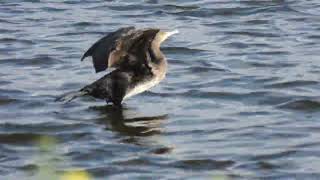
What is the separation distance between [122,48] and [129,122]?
596 millimetres

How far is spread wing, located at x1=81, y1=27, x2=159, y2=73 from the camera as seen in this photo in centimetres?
809

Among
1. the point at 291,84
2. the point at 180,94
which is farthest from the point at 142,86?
the point at 291,84

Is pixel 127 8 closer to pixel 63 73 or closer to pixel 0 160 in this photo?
pixel 63 73

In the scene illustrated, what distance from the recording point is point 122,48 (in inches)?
327

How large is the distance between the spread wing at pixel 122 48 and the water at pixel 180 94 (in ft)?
1.51

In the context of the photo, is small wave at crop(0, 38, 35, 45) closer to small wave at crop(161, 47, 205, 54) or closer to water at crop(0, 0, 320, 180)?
water at crop(0, 0, 320, 180)

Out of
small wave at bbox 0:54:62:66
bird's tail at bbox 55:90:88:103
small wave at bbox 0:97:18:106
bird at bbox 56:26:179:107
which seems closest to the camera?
bird at bbox 56:26:179:107

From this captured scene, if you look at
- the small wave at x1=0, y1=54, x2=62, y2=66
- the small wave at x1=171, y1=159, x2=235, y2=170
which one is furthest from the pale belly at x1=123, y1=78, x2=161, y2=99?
the small wave at x1=0, y1=54, x2=62, y2=66

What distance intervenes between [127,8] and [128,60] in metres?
5.23

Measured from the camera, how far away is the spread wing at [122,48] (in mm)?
8086

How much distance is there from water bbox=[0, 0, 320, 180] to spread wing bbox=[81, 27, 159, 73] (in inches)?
18.2

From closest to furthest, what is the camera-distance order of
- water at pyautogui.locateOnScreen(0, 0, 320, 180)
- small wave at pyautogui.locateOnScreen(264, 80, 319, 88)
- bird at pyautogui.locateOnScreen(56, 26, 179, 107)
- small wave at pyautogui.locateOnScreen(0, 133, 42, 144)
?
water at pyautogui.locateOnScreen(0, 0, 320, 180), small wave at pyautogui.locateOnScreen(0, 133, 42, 144), bird at pyautogui.locateOnScreen(56, 26, 179, 107), small wave at pyautogui.locateOnScreen(264, 80, 319, 88)

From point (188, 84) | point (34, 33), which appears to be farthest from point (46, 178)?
point (34, 33)

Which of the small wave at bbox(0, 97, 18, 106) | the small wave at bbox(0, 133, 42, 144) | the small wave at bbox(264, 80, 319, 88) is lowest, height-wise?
the small wave at bbox(0, 97, 18, 106)
